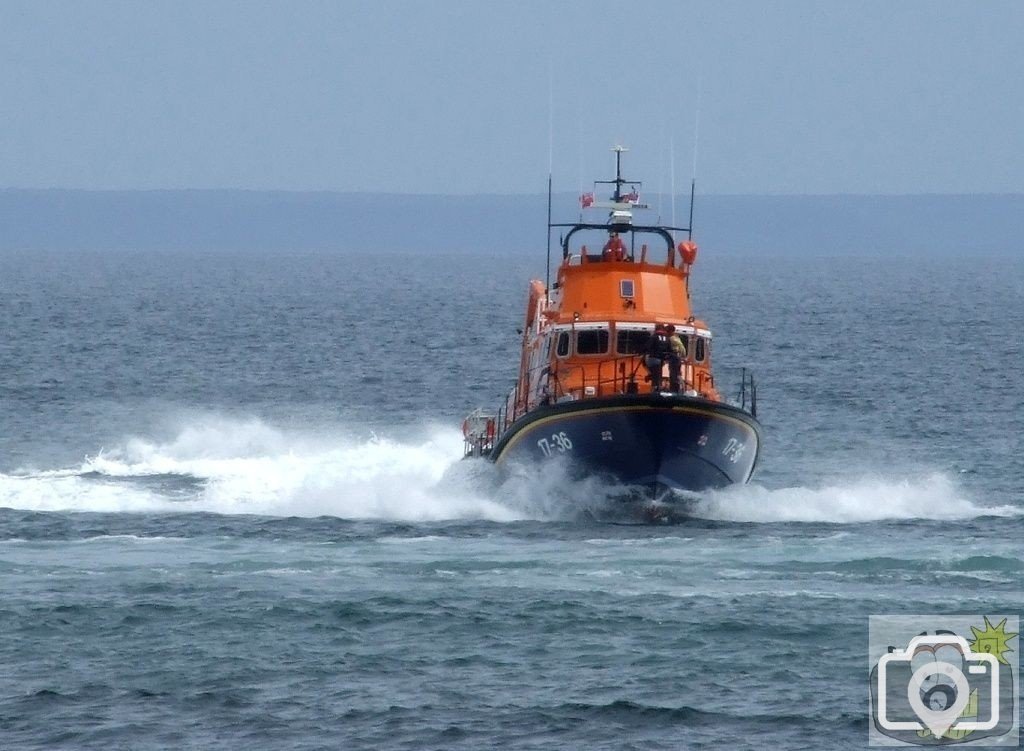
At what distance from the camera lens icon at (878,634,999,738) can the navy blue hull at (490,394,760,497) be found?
859 centimetres

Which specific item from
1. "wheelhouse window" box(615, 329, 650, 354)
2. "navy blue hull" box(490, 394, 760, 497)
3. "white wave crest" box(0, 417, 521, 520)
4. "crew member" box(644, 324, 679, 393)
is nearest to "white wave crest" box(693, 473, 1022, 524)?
"navy blue hull" box(490, 394, 760, 497)

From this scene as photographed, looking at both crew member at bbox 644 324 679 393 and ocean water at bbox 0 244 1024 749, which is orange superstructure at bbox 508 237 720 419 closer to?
crew member at bbox 644 324 679 393

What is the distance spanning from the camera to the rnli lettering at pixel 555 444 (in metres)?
32.2

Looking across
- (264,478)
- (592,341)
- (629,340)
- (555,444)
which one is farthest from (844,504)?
(264,478)

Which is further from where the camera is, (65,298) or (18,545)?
(65,298)

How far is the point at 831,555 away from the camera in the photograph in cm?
2909

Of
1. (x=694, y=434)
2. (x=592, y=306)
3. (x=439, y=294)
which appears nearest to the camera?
(x=694, y=434)

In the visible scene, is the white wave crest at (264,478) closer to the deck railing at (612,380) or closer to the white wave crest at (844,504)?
the deck railing at (612,380)

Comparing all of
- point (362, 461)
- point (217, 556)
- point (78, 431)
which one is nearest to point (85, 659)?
point (217, 556)

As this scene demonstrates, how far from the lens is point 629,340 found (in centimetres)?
3394

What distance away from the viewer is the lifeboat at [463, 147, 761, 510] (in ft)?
104

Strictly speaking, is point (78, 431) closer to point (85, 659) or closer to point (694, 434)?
point (694, 434)

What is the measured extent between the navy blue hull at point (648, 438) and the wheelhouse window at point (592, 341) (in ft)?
6.61

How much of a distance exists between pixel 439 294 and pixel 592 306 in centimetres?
10172
